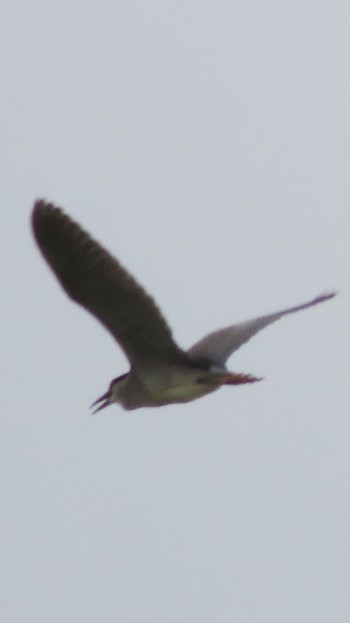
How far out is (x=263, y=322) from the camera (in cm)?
1791

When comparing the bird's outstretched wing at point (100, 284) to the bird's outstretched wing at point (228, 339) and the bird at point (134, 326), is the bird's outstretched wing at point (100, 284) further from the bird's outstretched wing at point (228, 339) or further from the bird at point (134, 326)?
the bird's outstretched wing at point (228, 339)

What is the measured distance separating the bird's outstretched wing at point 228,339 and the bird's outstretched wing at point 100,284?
481 mm

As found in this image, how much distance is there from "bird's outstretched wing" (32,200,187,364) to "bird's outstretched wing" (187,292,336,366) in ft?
1.58

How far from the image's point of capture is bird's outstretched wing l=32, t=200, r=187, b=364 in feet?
54.1

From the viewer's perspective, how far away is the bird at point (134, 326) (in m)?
16.6

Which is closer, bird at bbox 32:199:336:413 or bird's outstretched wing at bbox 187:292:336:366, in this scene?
bird at bbox 32:199:336:413

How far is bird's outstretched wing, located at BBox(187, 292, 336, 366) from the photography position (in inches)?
702

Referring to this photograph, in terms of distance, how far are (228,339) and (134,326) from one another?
1.04 metres

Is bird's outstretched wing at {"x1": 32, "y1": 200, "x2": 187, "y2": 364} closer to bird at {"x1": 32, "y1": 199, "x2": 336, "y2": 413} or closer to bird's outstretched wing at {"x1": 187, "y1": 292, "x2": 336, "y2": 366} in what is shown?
bird at {"x1": 32, "y1": 199, "x2": 336, "y2": 413}

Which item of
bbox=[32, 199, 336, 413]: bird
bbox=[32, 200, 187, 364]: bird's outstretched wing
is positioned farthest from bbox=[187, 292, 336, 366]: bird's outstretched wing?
bbox=[32, 200, 187, 364]: bird's outstretched wing

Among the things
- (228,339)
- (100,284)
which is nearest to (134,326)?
(100,284)

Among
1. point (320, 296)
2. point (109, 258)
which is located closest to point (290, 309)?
point (320, 296)

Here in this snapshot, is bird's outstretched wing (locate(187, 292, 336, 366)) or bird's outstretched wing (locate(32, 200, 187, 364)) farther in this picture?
bird's outstretched wing (locate(187, 292, 336, 366))

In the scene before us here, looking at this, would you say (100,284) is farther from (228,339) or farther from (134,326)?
(228,339)
